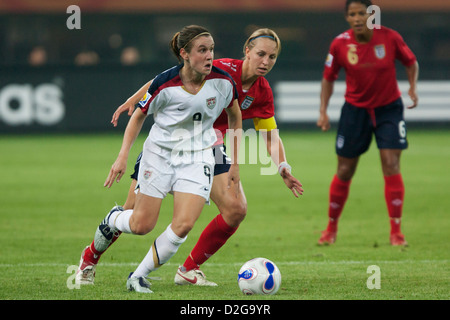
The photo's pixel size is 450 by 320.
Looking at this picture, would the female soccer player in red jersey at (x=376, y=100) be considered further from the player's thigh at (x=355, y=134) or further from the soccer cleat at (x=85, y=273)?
the soccer cleat at (x=85, y=273)

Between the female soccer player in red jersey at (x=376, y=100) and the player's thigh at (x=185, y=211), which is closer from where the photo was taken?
the player's thigh at (x=185, y=211)

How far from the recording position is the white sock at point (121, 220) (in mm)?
5754

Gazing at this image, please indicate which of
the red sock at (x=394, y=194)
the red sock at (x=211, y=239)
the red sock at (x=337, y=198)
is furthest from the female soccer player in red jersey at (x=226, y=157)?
the red sock at (x=394, y=194)

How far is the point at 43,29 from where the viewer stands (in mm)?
22188

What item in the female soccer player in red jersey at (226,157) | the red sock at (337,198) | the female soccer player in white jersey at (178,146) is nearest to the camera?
the female soccer player in white jersey at (178,146)

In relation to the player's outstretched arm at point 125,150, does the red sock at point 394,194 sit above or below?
below

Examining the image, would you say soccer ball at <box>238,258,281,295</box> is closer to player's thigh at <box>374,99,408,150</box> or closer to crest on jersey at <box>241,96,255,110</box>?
crest on jersey at <box>241,96,255,110</box>

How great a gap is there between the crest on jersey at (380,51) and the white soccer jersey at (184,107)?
2763mm

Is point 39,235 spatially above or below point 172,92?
below

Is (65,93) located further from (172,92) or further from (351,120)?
(172,92)

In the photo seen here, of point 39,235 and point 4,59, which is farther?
point 4,59

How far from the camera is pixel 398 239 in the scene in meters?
7.97

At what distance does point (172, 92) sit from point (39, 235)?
3372 millimetres
